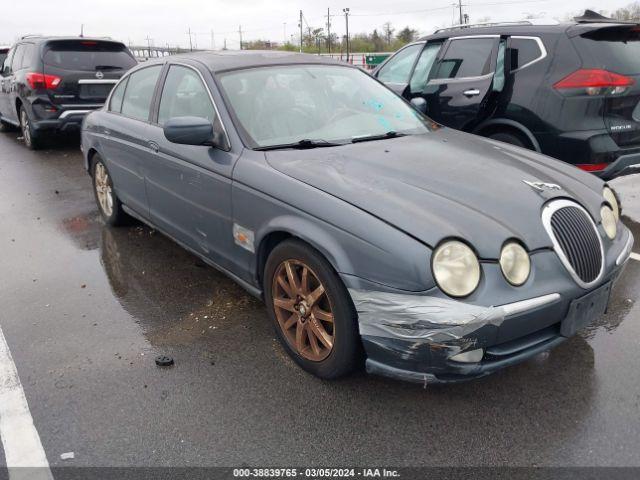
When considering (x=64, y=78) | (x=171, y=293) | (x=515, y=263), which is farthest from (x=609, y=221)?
(x=64, y=78)

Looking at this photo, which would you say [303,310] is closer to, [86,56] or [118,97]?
[118,97]

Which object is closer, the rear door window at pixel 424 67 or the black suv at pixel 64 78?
the rear door window at pixel 424 67

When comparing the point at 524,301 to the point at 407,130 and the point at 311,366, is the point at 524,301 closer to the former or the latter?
the point at 311,366

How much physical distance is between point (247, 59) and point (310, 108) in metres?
0.68

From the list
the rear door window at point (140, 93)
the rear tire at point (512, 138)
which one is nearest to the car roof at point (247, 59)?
the rear door window at point (140, 93)

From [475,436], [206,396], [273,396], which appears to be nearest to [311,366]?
[273,396]

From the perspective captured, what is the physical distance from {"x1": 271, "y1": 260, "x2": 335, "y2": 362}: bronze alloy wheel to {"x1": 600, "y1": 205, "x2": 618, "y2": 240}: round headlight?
4.94 feet

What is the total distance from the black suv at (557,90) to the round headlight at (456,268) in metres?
2.69

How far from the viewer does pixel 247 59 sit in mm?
3828

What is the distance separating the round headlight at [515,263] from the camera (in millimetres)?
2322

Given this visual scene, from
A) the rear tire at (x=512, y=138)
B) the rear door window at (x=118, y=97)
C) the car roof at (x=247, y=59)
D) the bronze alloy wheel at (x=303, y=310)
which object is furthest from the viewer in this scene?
the rear tire at (x=512, y=138)

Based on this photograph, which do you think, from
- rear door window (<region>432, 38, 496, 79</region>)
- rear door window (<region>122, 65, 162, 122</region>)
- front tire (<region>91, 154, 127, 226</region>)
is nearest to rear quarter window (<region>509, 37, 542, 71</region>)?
rear door window (<region>432, 38, 496, 79</region>)

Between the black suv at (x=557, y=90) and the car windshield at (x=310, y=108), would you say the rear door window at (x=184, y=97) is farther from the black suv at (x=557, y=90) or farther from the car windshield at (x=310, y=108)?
the black suv at (x=557, y=90)

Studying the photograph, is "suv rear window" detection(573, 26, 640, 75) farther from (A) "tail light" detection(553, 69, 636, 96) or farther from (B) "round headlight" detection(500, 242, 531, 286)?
(B) "round headlight" detection(500, 242, 531, 286)
